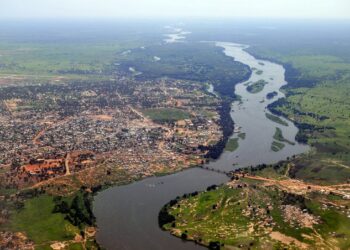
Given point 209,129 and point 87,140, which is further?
point 209,129

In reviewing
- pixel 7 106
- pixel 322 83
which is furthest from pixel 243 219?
pixel 322 83

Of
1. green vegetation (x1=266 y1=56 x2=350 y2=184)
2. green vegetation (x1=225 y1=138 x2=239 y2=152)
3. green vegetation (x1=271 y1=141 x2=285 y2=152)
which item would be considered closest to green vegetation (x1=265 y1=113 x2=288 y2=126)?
green vegetation (x1=266 y1=56 x2=350 y2=184)

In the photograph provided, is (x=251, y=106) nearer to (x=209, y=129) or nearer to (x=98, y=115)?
(x=209, y=129)

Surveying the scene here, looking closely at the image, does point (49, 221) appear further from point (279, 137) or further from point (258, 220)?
point (279, 137)

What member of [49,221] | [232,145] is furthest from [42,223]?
[232,145]

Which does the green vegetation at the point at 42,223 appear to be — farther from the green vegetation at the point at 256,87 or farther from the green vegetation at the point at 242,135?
the green vegetation at the point at 256,87

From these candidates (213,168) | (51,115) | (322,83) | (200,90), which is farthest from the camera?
(322,83)

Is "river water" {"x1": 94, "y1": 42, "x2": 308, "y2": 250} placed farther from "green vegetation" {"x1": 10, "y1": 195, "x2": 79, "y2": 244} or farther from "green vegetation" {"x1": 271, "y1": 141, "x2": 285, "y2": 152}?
"green vegetation" {"x1": 10, "y1": 195, "x2": 79, "y2": 244}
